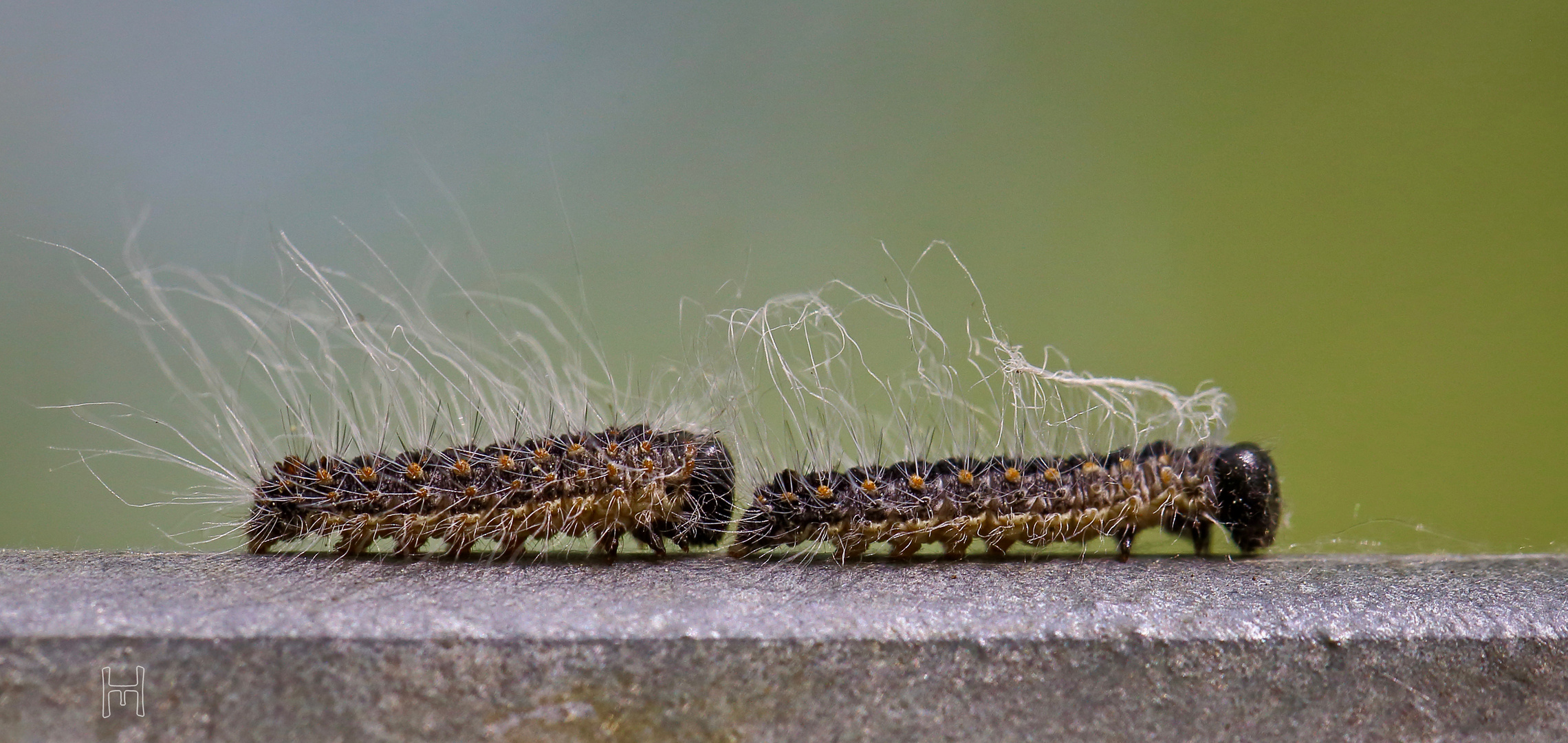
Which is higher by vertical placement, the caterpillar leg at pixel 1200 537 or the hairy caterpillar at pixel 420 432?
the hairy caterpillar at pixel 420 432

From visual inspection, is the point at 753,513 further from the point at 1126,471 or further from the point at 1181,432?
the point at 1181,432

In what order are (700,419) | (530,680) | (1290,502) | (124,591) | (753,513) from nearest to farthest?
(530,680)
(124,591)
(753,513)
(700,419)
(1290,502)

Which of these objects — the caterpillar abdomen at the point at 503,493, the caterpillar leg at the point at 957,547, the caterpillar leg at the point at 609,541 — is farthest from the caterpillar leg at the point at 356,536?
the caterpillar leg at the point at 957,547

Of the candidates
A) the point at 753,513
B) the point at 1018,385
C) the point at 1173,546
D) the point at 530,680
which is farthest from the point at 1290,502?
the point at 530,680

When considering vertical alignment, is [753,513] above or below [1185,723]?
above

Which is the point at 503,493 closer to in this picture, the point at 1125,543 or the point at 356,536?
Result: the point at 356,536

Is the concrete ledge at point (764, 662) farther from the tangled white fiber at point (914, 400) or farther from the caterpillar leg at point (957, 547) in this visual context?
the tangled white fiber at point (914, 400)

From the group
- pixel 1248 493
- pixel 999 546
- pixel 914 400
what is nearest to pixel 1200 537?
pixel 1248 493

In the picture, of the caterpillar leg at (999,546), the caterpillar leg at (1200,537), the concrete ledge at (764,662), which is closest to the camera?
the concrete ledge at (764,662)
